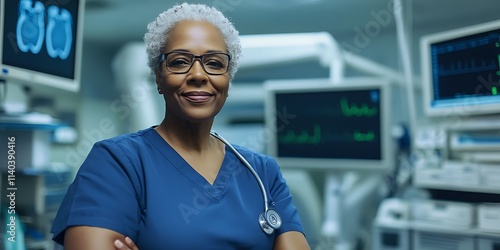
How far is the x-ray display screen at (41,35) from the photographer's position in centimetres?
122

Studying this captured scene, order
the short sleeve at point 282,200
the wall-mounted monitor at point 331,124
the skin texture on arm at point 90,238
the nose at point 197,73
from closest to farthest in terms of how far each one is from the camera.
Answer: the skin texture on arm at point 90,238 < the nose at point 197,73 < the short sleeve at point 282,200 < the wall-mounted monitor at point 331,124

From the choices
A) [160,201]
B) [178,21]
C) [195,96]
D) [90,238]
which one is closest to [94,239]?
[90,238]

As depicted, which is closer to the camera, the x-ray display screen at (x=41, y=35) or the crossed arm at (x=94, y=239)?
the crossed arm at (x=94, y=239)

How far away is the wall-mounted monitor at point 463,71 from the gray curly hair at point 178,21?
0.91 meters

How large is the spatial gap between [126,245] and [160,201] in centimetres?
10

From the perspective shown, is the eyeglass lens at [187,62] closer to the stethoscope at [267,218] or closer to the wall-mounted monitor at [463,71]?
the stethoscope at [267,218]

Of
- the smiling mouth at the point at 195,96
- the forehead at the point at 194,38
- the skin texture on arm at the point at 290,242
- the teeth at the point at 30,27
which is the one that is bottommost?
the skin texture on arm at the point at 290,242

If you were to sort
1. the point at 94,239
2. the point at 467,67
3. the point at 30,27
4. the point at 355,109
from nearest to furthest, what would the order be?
the point at 94,239 < the point at 30,27 < the point at 467,67 < the point at 355,109

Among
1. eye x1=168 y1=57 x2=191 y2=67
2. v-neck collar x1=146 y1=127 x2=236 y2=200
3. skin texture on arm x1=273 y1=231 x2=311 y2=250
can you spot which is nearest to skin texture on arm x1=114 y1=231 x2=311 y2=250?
skin texture on arm x1=273 y1=231 x2=311 y2=250

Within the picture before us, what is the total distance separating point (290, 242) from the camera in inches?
35.9

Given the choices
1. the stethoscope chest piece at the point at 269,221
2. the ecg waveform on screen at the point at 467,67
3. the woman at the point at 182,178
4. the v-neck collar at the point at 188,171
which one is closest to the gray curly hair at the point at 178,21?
the woman at the point at 182,178

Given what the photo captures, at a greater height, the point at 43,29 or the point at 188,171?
the point at 43,29

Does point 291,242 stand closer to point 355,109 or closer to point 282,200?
point 282,200

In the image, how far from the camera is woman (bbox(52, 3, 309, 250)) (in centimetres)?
77
